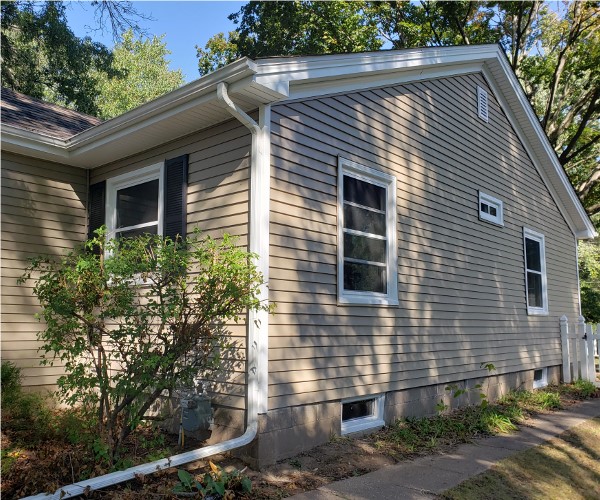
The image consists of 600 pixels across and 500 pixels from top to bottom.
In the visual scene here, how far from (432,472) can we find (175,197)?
12.7ft

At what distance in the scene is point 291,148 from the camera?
17.9 feet

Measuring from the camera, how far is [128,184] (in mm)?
6910

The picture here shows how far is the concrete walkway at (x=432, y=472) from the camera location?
431cm

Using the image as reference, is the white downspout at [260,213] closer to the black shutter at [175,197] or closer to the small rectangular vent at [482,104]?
the black shutter at [175,197]

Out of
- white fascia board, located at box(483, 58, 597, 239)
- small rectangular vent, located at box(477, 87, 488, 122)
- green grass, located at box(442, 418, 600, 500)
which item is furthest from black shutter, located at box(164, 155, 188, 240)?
white fascia board, located at box(483, 58, 597, 239)

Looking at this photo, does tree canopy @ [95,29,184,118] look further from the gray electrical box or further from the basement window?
the gray electrical box

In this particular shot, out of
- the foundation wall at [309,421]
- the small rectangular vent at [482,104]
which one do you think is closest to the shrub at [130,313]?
the foundation wall at [309,421]

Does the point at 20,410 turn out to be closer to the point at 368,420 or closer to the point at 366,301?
the point at 368,420


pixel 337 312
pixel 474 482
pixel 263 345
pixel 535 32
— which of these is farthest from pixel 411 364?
pixel 535 32

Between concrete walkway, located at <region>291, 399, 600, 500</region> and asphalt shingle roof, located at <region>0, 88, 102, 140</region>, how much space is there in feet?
17.7

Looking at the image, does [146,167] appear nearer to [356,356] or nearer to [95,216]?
[95,216]

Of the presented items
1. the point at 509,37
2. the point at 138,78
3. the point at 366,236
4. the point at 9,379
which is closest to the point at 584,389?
the point at 366,236

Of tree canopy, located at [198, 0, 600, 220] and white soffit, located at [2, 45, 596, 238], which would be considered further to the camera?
tree canopy, located at [198, 0, 600, 220]

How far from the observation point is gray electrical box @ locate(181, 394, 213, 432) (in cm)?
504
